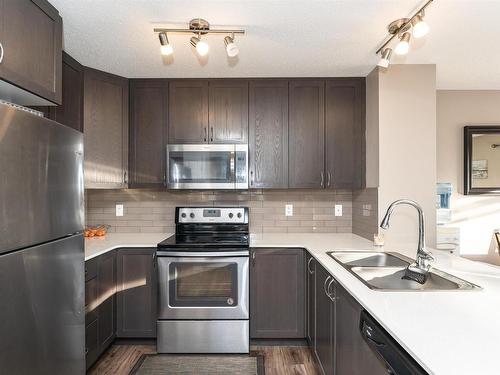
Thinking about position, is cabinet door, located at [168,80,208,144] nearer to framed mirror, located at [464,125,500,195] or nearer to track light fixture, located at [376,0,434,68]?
track light fixture, located at [376,0,434,68]

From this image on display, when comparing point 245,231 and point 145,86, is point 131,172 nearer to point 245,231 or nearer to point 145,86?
point 145,86

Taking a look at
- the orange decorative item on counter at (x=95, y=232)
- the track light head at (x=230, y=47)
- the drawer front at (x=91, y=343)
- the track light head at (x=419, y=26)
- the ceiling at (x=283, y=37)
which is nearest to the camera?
the track light head at (x=419, y=26)

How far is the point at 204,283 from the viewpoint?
95.6 inches

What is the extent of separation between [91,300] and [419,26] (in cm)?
259

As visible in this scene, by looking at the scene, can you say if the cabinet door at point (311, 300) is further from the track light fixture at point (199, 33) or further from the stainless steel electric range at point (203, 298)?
the track light fixture at point (199, 33)

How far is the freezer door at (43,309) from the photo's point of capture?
3.71ft

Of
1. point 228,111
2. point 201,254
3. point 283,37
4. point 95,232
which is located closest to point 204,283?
point 201,254

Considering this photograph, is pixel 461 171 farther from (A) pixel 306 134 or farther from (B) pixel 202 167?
(B) pixel 202 167

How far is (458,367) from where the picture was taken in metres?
0.75

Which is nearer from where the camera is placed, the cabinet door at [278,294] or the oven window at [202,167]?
the cabinet door at [278,294]

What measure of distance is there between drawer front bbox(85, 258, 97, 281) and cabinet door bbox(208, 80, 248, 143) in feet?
4.40

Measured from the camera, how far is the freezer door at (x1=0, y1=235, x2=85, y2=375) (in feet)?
3.71

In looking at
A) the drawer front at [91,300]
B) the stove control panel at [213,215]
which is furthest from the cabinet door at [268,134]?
the drawer front at [91,300]

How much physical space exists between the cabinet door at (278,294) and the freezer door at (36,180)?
1.42 meters
